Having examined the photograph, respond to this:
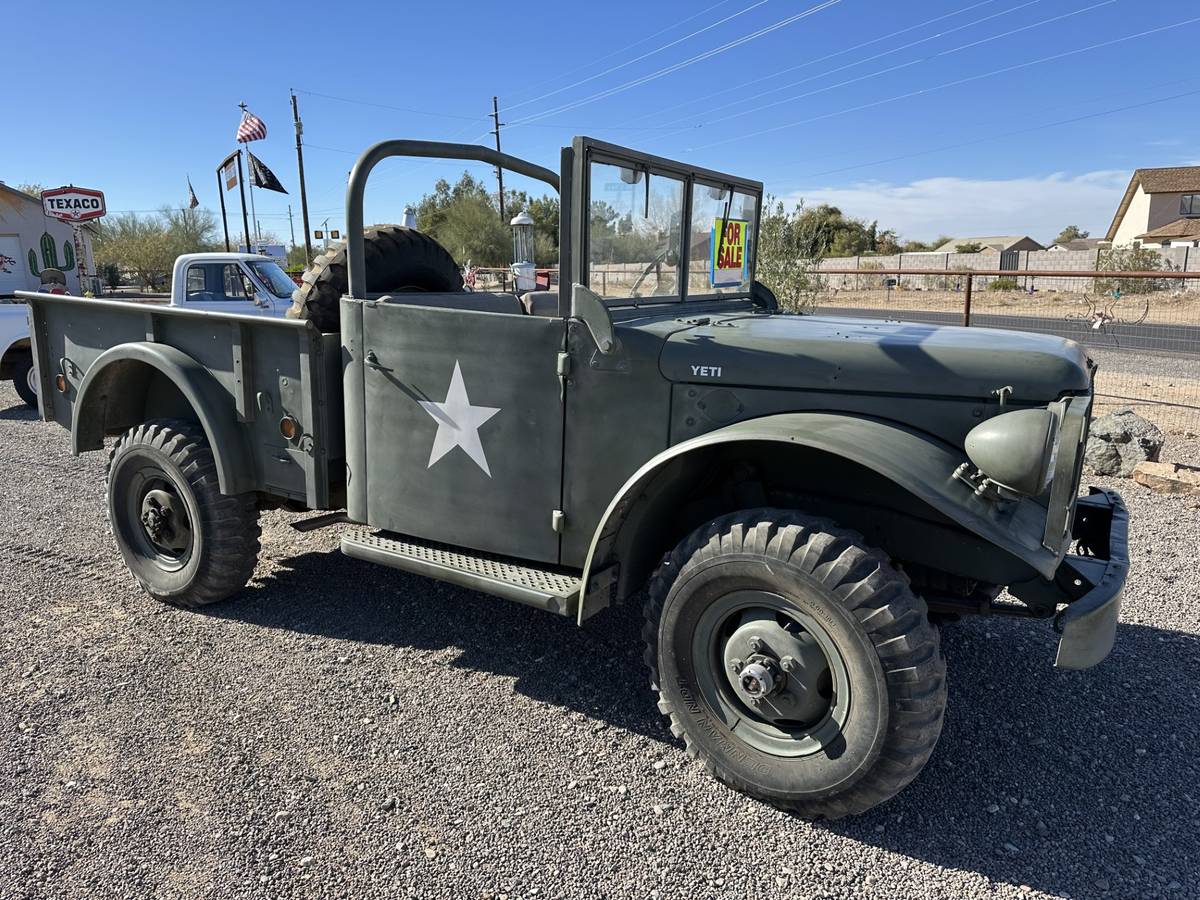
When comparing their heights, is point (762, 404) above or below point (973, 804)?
above

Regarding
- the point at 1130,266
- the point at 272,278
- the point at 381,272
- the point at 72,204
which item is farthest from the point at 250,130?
the point at 1130,266

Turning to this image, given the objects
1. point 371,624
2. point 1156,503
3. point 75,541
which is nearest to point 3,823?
point 371,624

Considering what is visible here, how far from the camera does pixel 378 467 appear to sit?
345 centimetres

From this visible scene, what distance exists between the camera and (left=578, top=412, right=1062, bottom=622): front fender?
2.32 metres

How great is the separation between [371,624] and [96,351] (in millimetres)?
2065

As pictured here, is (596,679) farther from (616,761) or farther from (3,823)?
(3,823)

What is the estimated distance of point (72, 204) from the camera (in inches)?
821

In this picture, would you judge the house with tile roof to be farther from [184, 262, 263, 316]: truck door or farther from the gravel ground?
the gravel ground

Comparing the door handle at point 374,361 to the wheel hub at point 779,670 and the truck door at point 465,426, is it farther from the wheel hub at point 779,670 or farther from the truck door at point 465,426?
the wheel hub at point 779,670

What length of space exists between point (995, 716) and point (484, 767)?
1924mm

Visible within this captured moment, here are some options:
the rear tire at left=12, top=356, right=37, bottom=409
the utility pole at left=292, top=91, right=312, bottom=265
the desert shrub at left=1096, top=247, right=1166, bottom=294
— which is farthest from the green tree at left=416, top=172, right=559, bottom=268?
the rear tire at left=12, top=356, right=37, bottom=409

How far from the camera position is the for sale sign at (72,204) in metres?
20.5

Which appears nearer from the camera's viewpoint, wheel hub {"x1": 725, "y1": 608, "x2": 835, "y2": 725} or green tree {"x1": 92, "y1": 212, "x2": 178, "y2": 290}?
wheel hub {"x1": 725, "y1": 608, "x2": 835, "y2": 725}

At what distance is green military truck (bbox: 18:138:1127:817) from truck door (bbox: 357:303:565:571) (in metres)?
0.01
